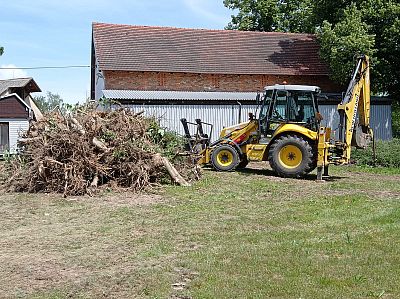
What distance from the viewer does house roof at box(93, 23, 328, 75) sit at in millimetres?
28078

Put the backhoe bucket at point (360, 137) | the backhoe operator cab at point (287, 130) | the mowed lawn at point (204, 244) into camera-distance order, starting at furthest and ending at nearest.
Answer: the backhoe bucket at point (360, 137) < the backhoe operator cab at point (287, 130) < the mowed lawn at point (204, 244)

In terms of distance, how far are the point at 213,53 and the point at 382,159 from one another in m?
13.3

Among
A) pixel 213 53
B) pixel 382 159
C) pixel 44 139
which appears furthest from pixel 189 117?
pixel 44 139

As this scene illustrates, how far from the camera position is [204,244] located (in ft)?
26.2

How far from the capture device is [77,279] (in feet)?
20.7

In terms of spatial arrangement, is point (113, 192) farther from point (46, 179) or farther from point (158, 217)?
point (158, 217)

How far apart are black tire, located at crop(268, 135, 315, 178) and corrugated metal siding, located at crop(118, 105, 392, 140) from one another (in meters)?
9.02

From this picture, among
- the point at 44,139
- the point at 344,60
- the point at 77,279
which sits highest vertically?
the point at 344,60

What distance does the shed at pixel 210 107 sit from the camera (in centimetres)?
2484

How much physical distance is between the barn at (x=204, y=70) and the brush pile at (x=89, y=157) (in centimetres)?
999

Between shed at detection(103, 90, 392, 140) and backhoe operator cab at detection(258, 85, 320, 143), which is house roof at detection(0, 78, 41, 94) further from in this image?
backhoe operator cab at detection(258, 85, 320, 143)

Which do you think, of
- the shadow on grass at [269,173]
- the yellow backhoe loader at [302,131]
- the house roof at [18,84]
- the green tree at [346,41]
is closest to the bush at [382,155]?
the yellow backhoe loader at [302,131]

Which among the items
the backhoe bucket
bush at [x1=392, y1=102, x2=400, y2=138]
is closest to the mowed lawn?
the backhoe bucket

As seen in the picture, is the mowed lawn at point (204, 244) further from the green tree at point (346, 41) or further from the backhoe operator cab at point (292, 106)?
the green tree at point (346, 41)
